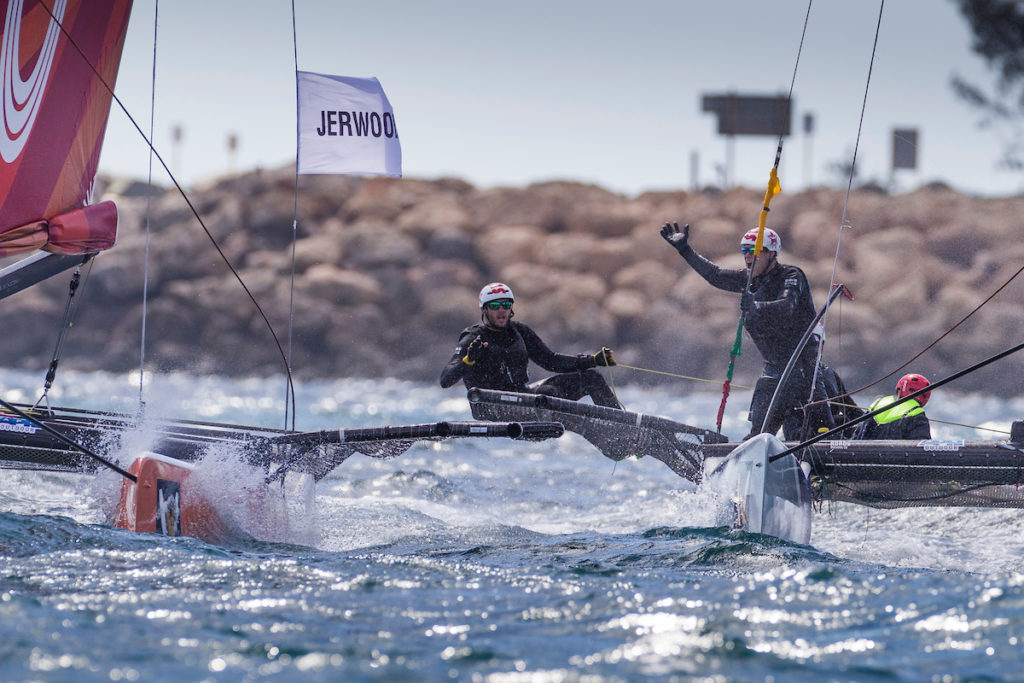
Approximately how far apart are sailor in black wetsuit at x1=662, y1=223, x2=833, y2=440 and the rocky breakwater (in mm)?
18157

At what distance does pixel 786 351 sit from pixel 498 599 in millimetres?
3231

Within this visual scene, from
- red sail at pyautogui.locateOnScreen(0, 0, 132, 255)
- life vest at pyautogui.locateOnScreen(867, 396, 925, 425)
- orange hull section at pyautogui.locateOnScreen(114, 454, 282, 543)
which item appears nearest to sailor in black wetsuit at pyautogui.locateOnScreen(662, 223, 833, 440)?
life vest at pyautogui.locateOnScreen(867, 396, 925, 425)

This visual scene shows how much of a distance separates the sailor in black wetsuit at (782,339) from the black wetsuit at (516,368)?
2.92 feet

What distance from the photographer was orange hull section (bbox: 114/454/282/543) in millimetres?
5590

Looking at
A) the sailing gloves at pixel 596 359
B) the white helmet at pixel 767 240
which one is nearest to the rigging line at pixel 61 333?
the sailing gloves at pixel 596 359

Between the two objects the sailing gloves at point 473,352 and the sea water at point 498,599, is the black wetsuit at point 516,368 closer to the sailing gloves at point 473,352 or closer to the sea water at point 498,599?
the sailing gloves at point 473,352

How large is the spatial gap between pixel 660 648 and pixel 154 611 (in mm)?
1667

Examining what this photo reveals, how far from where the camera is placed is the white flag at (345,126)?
Result: 7.61 meters

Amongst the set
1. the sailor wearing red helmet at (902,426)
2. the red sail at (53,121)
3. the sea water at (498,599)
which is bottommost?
the sea water at (498,599)

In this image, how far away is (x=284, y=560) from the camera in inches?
195

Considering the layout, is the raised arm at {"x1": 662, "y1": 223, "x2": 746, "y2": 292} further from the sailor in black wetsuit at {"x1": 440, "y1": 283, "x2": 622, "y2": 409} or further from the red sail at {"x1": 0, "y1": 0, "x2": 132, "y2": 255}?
the red sail at {"x1": 0, "y1": 0, "x2": 132, "y2": 255}

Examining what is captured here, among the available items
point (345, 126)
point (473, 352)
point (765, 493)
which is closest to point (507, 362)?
point (473, 352)

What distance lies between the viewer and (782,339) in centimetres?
696

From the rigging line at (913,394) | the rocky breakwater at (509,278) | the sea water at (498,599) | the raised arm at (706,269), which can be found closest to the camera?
the sea water at (498,599)
